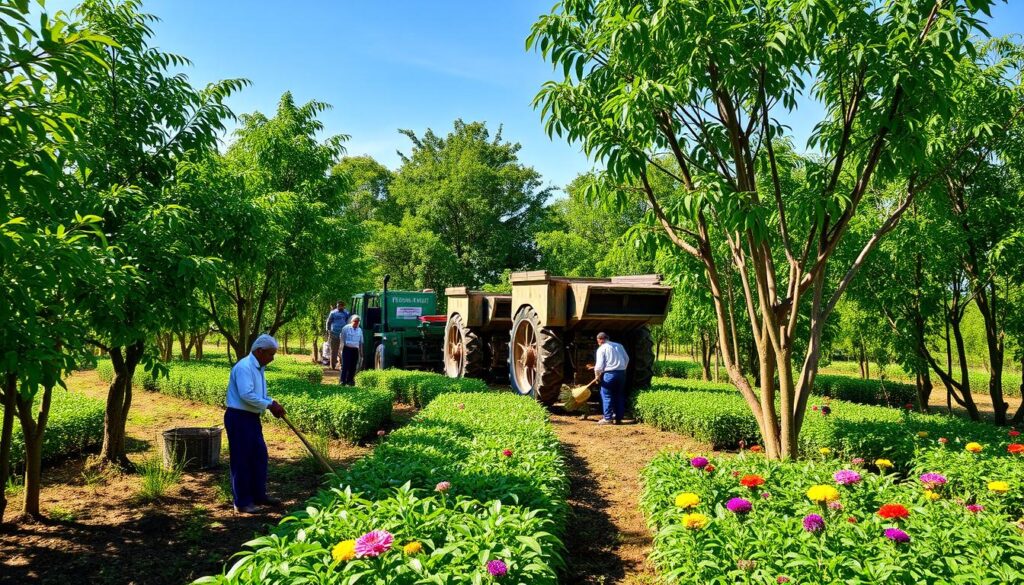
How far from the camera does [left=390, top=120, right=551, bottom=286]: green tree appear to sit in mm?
31547

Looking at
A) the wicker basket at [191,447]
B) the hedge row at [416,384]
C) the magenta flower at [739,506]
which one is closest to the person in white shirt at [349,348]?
the hedge row at [416,384]

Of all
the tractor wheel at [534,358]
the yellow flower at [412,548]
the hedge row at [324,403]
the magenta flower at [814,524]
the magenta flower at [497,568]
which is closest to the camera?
the magenta flower at [497,568]

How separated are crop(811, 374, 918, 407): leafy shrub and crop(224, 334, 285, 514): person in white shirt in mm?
14366

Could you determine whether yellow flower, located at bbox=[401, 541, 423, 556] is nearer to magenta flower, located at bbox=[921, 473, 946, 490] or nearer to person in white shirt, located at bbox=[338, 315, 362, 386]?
magenta flower, located at bbox=[921, 473, 946, 490]

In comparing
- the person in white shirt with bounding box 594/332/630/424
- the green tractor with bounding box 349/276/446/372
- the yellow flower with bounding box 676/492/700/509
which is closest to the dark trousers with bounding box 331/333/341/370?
the green tractor with bounding box 349/276/446/372

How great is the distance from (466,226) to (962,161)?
25213 mm

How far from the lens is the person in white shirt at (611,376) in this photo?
947cm

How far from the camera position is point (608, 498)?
5.77m

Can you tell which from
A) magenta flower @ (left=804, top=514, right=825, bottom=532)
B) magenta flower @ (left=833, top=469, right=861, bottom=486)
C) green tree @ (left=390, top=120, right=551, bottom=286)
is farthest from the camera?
green tree @ (left=390, top=120, right=551, bottom=286)

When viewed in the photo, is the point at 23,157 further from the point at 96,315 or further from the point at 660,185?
the point at 660,185

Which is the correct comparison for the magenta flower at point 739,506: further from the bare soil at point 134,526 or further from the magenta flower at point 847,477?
the bare soil at point 134,526

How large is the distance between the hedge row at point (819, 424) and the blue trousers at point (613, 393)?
28 centimetres

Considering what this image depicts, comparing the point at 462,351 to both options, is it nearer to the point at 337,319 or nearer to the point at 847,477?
the point at 337,319

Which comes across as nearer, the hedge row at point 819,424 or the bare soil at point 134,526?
the bare soil at point 134,526
